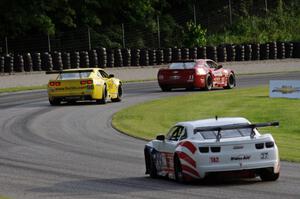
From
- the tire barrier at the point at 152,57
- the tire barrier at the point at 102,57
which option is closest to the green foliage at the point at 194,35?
the tire barrier at the point at 152,57

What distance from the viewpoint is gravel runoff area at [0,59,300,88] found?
42.7m

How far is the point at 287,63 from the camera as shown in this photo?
5406 centimetres

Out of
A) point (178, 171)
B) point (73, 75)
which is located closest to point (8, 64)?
point (73, 75)

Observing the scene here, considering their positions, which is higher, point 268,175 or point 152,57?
point 152,57

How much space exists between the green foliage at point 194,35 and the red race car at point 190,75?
18491mm

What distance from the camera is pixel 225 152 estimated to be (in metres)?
14.0

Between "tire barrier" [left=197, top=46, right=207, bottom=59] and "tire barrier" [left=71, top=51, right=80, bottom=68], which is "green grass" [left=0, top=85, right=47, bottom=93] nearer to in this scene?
"tire barrier" [left=71, top=51, right=80, bottom=68]

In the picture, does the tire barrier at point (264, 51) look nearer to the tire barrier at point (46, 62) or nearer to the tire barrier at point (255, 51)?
the tire barrier at point (255, 51)

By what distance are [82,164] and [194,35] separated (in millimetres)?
41192

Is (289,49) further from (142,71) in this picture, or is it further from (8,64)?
(8,64)

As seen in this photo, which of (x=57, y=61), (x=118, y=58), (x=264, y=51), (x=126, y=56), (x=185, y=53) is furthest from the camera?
(x=264, y=51)

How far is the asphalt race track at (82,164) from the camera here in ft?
44.2

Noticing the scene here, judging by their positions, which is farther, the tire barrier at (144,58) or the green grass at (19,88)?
the tire barrier at (144,58)

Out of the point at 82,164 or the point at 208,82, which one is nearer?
the point at 82,164
